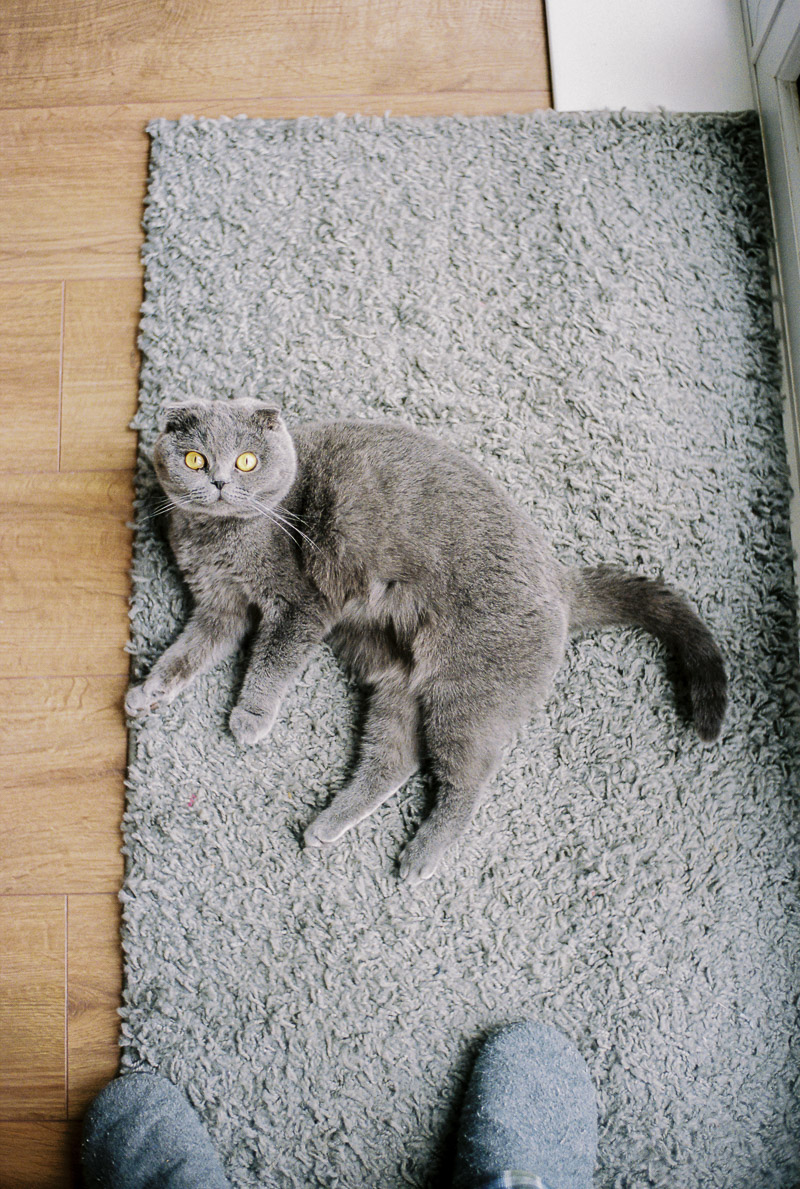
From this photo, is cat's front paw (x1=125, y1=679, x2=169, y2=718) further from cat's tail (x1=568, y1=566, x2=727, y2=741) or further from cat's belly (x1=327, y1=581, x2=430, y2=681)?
cat's tail (x1=568, y1=566, x2=727, y2=741)

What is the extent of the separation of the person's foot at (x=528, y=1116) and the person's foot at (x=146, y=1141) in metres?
0.33

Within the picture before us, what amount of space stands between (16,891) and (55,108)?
4.09 feet

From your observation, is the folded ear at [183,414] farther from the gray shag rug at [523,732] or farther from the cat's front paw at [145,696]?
the cat's front paw at [145,696]

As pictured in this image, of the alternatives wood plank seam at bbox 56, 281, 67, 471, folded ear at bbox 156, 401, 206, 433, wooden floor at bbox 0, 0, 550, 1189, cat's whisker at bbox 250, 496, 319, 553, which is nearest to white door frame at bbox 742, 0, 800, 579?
wooden floor at bbox 0, 0, 550, 1189

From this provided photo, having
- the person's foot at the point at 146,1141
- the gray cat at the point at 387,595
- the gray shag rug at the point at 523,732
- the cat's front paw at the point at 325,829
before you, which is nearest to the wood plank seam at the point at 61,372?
the gray shag rug at the point at 523,732

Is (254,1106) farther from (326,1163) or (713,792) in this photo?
(713,792)


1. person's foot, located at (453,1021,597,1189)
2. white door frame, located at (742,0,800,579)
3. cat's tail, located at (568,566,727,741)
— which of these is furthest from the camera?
white door frame, located at (742,0,800,579)

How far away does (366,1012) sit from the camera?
42.1 inches

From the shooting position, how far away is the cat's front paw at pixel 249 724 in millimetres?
1080

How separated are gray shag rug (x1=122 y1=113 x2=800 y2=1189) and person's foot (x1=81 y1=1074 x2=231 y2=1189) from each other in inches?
1.2

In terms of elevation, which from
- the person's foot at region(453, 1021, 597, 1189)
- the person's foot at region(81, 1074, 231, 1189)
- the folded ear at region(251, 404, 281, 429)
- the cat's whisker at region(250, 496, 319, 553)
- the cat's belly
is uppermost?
the folded ear at region(251, 404, 281, 429)

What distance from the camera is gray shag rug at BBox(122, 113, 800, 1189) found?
3.49 feet

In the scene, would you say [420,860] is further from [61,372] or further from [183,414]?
[61,372]

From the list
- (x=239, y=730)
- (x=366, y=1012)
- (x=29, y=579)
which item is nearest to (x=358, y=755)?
(x=239, y=730)
